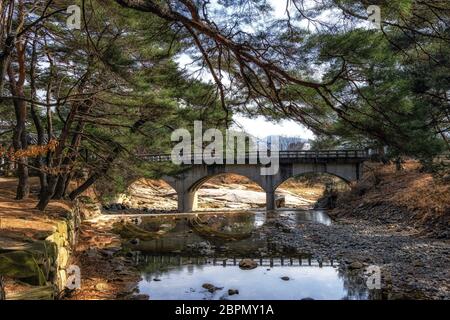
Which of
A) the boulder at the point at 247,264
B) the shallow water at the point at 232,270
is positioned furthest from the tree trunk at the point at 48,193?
the boulder at the point at 247,264

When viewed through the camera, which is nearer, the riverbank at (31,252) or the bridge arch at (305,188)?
the riverbank at (31,252)

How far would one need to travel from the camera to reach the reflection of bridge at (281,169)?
24906 millimetres

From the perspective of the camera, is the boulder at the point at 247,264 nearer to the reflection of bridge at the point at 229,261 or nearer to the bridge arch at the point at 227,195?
the reflection of bridge at the point at 229,261

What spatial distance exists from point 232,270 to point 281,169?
16765 millimetres

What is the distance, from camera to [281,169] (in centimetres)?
2653

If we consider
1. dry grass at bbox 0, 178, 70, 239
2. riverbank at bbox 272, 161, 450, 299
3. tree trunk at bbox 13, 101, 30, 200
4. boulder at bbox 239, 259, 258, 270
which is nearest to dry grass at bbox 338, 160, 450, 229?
riverbank at bbox 272, 161, 450, 299

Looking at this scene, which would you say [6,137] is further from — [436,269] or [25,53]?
[436,269]

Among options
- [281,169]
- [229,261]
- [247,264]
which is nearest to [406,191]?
[229,261]

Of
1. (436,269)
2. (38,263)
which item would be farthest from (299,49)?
(436,269)

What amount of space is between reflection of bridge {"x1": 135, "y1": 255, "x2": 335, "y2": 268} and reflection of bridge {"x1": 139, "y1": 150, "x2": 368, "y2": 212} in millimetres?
12385

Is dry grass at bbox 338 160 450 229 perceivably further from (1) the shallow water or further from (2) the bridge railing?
(1) the shallow water

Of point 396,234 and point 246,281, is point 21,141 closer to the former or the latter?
point 246,281
